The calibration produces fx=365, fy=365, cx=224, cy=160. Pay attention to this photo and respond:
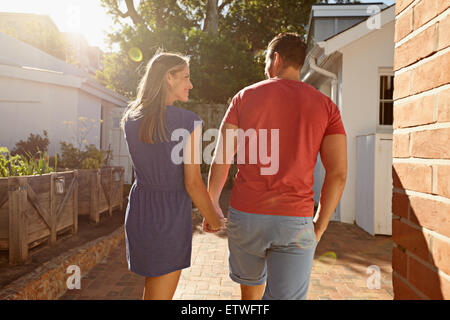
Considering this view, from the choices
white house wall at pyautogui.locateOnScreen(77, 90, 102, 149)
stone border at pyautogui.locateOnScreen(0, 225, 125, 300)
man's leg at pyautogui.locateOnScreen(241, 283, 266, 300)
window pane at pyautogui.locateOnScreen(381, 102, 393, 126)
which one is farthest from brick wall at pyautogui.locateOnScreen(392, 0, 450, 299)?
white house wall at pyautogui.locateOnScreen(77, 90, 102, 149)

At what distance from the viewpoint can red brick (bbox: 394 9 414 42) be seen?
4.10ft

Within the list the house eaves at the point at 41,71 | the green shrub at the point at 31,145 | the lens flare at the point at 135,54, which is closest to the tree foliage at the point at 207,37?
the lens flare at the point at 135,54

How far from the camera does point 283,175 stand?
181 centimetres

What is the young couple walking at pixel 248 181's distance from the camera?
181 cm

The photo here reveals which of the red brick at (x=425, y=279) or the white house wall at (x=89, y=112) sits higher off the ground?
the white house wall at (x=89, y=112)

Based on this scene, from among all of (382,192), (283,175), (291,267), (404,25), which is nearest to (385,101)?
(382,192)

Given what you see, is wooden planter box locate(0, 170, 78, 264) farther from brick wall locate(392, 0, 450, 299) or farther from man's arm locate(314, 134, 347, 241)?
brick wall locate(392, 0, 450, 299)

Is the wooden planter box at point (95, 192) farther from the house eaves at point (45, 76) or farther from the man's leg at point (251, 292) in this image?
the man's leg at point (251, 292)

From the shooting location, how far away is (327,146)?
193 cm

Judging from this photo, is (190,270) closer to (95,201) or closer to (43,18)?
(95,201)

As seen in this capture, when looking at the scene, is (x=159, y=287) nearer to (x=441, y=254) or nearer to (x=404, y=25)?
(x=441, y=254)

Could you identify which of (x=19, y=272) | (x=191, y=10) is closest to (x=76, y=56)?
(x=191, y=10)

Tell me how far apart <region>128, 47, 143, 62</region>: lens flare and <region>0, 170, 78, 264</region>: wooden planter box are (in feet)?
44.0
